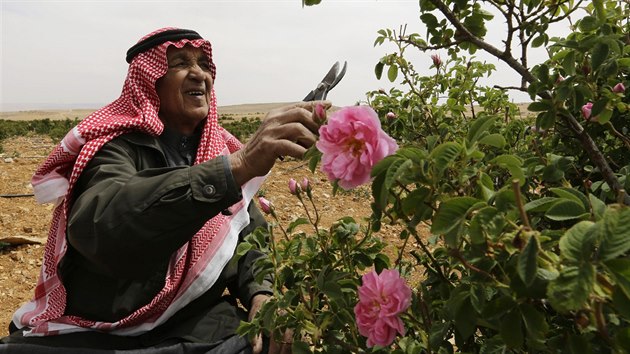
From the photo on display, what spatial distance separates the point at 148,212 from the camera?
139 centimetres

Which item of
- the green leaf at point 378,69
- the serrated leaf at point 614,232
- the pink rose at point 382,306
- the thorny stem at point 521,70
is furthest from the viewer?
the green leaf at point 378,69

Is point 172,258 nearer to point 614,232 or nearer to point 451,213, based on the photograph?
point 451,213

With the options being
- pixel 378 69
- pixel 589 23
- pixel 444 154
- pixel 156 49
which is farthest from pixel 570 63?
pixel 156 49

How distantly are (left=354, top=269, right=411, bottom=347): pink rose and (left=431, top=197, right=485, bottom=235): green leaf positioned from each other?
321 millimetres

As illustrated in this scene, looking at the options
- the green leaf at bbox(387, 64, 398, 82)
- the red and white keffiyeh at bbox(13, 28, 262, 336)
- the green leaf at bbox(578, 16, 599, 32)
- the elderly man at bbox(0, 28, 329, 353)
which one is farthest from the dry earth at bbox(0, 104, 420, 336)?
the green leaf at bbox(578, 16, 599, 32)

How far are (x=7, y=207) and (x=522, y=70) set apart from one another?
5.53 m

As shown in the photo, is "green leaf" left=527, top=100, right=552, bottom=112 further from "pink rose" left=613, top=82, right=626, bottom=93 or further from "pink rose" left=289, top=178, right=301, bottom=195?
"pink rose" left=289, top=178, right=301, bottom=195

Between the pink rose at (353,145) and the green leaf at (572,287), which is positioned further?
the pink rose at (353,145)

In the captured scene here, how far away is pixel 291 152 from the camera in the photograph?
1191mm

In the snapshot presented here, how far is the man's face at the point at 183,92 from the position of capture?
217 centimetres

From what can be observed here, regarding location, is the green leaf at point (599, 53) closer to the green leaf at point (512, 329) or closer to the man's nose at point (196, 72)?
the green leaf at point (512, 329)

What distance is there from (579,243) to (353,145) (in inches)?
14.4

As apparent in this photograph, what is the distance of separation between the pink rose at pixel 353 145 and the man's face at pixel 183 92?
1426 mm

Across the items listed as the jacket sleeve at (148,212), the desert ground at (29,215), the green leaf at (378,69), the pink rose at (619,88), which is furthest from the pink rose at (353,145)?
the desert ground at (29,215)
